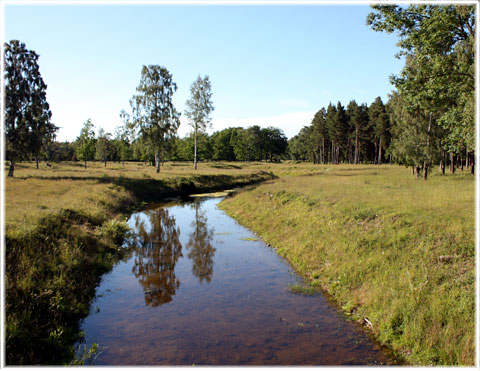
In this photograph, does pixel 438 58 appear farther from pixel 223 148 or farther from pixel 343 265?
pixel 223 148

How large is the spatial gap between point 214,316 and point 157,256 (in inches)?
296

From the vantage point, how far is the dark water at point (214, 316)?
838 cm

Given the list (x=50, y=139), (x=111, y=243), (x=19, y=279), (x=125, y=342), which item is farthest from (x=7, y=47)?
(x=125, y=342)

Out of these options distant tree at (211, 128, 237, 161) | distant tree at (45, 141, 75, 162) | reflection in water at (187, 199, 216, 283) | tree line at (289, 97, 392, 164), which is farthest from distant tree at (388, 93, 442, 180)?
distant tree at (45, 141, 75, 162)

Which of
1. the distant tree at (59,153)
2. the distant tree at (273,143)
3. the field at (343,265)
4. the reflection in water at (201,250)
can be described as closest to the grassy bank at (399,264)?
the field at (343,265)

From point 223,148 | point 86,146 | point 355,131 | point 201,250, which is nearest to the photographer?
point 201,250

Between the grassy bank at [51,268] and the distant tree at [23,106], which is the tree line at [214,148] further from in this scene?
the grassy bank at [51,268]

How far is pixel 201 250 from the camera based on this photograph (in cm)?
1864

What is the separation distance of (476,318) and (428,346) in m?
1.22

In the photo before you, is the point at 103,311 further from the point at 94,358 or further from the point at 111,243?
the point at 111,243

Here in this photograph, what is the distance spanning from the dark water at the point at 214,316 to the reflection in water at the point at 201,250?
0.16 feet

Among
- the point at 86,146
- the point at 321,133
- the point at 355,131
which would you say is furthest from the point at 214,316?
Result: the point at 321,133

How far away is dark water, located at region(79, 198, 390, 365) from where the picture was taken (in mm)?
8383

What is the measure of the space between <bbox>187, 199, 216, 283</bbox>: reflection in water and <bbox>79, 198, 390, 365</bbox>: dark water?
2.0 inches
